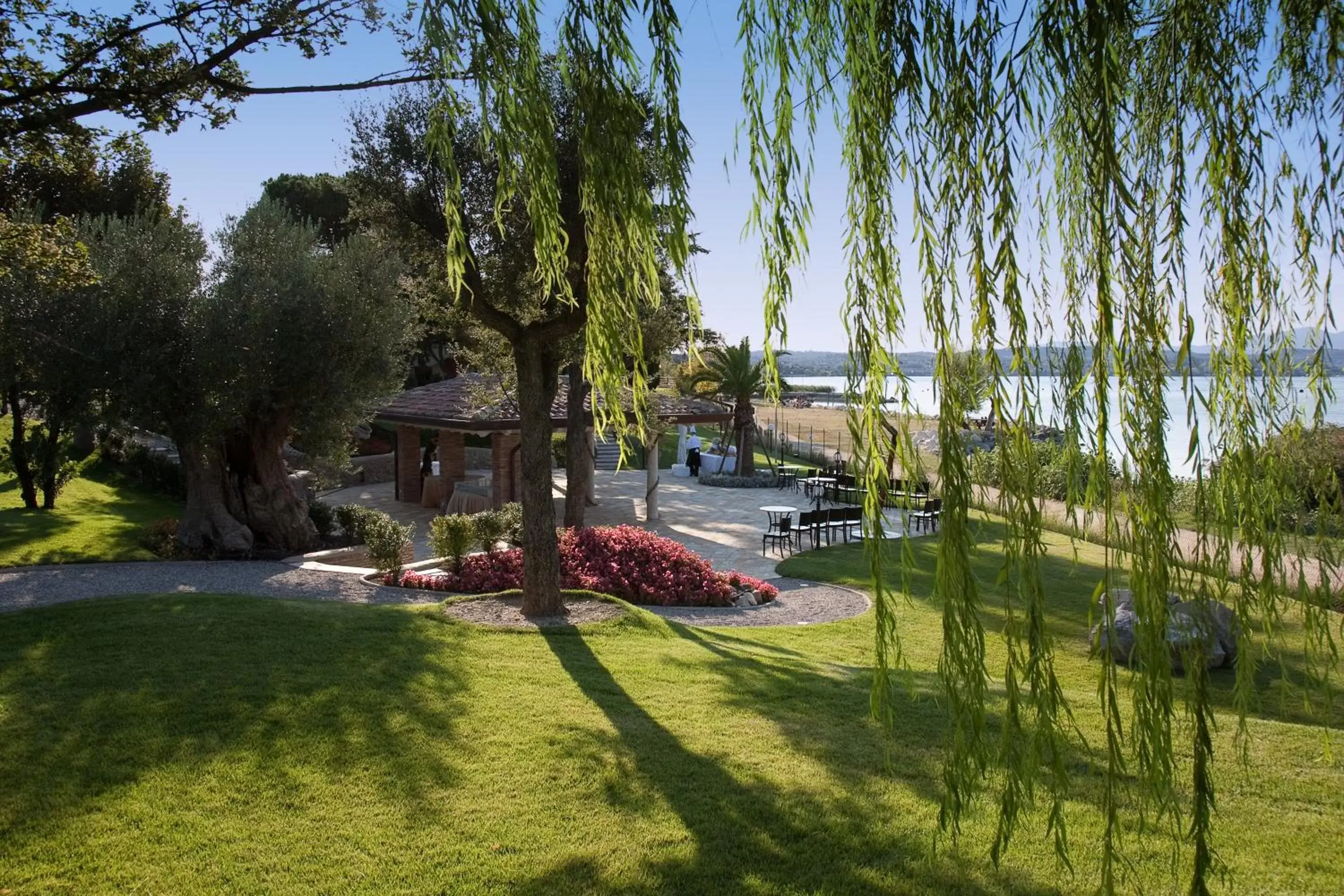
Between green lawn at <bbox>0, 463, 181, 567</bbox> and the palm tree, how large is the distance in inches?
685

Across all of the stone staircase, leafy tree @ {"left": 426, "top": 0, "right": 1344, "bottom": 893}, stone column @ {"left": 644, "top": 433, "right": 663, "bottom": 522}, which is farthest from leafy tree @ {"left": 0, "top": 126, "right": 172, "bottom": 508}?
the stone staircase

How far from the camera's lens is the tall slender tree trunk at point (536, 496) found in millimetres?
10500

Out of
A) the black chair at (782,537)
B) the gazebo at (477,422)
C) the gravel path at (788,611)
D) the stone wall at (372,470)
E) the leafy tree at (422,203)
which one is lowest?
the gravel path at (788,611)

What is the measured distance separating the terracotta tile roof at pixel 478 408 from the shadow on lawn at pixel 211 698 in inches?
373

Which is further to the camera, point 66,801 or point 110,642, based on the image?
point 110,642

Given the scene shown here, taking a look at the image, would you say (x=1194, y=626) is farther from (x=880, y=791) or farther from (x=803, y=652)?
(x=803, y=652)

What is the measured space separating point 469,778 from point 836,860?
2163mm

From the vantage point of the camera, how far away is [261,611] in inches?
372

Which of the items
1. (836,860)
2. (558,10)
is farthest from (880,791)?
(558,10)

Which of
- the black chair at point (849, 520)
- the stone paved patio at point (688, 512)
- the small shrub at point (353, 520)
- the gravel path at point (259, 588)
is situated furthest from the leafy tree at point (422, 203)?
the black chair at point (849, 520)

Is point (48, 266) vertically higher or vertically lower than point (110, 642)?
higher

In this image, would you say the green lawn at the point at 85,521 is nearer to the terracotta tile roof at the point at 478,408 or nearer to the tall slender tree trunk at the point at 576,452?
the terracotta tile roof at the point at 478,408

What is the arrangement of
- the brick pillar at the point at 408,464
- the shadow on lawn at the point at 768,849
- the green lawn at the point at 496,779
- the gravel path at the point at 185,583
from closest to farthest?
the shadow on lawn at the point at 768,849 < the green lawn at the point at 496,779 < the gravel path at the point at 185,583 < the brick pillar at the point at 408,464

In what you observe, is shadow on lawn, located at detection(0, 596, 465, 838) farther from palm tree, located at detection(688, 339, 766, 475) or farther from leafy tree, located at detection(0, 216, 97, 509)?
palm tree, located at detection(688, 339, 766, 475)
